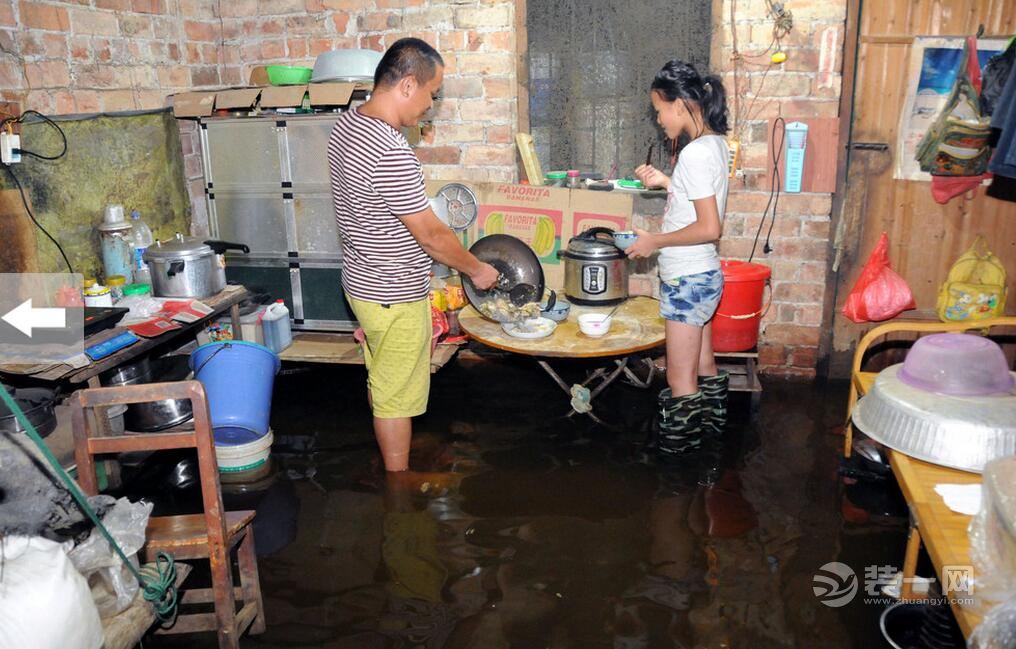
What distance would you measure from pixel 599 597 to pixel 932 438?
52.4 inches

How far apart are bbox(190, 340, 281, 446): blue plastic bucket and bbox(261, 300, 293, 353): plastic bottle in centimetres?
72

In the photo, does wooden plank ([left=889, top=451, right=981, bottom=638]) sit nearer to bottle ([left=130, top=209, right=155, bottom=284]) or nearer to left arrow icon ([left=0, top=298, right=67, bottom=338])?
left arrow icon ([left=0, top=298, right=67, bottom=338])

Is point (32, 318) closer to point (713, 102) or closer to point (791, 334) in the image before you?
point (713, 102)

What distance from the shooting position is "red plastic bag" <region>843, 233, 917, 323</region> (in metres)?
4.80

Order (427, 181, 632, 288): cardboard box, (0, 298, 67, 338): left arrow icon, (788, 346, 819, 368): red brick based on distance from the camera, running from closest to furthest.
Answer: (0, 298, 67, 338): left arrow icon, (427, 181, 632, 288): cardboard box, (788, 346, 819, 368): red brick

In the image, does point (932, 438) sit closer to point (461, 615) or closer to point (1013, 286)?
point (461, 615)

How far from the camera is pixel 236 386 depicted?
3.94 meters

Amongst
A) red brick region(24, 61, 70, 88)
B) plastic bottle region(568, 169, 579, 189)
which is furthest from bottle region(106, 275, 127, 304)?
plastic bottle region(568, 169, 579, 189)

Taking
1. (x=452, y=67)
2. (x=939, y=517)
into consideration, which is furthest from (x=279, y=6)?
(x=939, y=517)

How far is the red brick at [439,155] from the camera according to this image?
529 cm

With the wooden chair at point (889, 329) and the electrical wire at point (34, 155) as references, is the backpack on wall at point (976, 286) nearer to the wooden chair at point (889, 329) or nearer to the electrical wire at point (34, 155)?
the wooden chair at point (889, 329)

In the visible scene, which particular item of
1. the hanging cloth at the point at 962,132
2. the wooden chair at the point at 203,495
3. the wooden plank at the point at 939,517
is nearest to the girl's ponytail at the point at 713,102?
the wooden plank at the point at 939,517

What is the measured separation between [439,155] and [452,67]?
58cm

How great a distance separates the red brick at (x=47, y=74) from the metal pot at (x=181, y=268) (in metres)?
0.99
